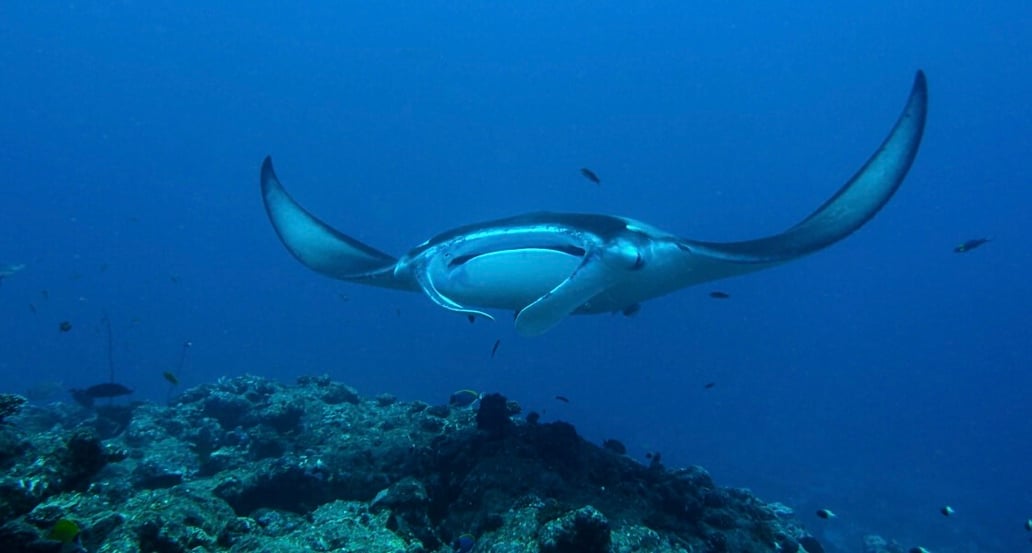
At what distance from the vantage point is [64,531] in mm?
3262

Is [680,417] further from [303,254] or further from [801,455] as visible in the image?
[303,254]

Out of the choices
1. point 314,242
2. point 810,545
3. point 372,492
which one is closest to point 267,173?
point 314,242

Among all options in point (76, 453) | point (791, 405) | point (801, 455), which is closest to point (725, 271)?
point (76, 453)

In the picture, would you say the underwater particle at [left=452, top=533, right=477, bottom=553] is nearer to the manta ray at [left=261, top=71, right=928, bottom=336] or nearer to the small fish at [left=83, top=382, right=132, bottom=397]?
the manta ray at [left=261, top=71, right=928, bottom=336]

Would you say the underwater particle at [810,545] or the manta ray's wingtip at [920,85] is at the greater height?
the manta ray's wingtip at [920,85]

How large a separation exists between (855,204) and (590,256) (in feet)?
10.4

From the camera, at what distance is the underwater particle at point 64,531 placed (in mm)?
3254

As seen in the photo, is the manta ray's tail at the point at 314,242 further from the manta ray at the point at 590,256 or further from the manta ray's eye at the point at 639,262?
the manta ray's eye at the point at 639,262

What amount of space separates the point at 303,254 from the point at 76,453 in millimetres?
3439

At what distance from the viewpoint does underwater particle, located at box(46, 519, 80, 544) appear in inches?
128

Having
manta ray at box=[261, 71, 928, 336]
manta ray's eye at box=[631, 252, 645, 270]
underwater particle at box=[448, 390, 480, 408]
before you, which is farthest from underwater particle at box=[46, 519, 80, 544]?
underwater particle at box=[448, 390, 480, 408]

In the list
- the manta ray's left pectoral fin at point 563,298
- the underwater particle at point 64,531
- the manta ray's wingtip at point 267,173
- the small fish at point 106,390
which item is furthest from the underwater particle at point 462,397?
the underwater particle at point 64,531

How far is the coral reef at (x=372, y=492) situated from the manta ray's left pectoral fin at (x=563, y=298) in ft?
4.64

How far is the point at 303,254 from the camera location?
7277 mm
